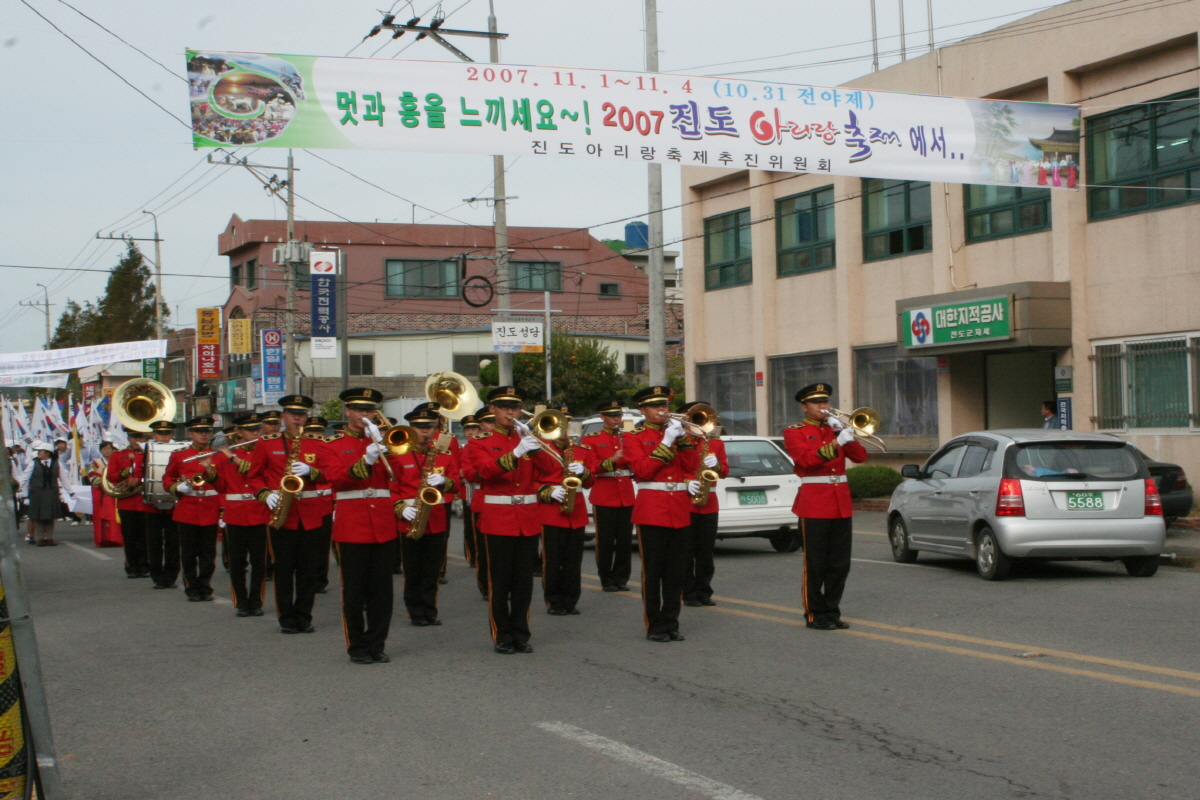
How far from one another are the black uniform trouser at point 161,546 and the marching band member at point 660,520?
6861mm

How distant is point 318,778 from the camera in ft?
19.2

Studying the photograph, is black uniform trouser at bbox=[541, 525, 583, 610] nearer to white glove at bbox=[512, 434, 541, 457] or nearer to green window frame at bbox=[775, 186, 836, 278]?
white glove at bbox=[512, 434, 541, 457]

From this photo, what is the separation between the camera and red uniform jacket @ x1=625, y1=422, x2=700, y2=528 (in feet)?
31.0

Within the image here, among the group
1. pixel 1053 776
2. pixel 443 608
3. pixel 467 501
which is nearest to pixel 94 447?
pixel 467 501

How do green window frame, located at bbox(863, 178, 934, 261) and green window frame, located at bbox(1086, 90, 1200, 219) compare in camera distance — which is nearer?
green window frame, located at bbox(1086, 90, 1200, 219)

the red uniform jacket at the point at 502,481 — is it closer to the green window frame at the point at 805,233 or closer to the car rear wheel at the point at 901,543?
the car rear wheel at the point at 901,543

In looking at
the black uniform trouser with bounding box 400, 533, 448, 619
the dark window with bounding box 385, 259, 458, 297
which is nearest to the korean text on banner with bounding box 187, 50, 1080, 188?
the black uniform trouser with bounding box 400, 533, 448, 619

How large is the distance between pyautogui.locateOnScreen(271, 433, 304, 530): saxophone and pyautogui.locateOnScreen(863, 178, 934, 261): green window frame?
16778 millimetres

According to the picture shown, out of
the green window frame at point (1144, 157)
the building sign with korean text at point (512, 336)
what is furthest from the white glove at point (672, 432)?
the building sign with korean text at point (512, 336)

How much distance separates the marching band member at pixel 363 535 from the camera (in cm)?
888

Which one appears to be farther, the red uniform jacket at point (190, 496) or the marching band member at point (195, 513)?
the red uniform jacket at point (190, 496)

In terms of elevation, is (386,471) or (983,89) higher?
(983,89)

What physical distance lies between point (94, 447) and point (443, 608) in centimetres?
1548

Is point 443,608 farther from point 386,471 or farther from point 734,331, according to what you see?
point 734,331
